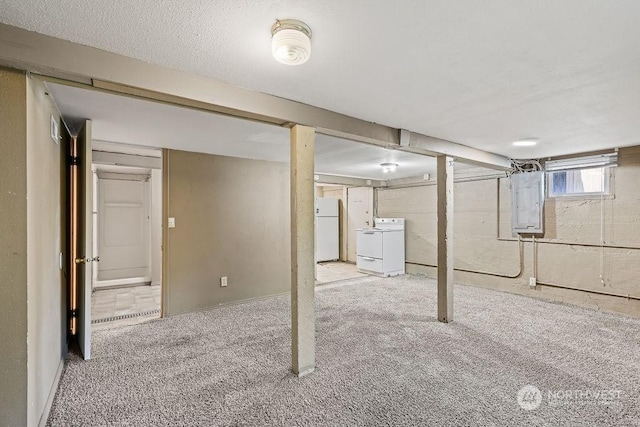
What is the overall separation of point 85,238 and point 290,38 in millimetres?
2349

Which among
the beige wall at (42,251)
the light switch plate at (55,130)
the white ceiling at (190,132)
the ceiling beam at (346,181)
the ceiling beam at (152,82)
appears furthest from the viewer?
the ceiling beam at (346,181)

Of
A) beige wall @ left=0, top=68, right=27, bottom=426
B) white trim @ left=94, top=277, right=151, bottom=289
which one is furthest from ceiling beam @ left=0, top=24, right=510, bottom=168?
white trim @ left=94, top=277, right=151, bottom=289

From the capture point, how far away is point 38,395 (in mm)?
1659

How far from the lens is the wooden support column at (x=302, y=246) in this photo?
2.29 meters

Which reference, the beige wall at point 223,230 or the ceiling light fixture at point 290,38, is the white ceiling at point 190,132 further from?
the ceiling light fixture at point 290,38

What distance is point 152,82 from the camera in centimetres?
169

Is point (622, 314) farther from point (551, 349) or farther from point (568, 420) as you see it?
point (568, 420)

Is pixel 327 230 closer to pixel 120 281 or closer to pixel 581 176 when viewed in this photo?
pixel 120 281

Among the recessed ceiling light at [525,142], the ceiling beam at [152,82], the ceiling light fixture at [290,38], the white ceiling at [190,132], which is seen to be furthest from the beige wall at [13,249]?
the recessed ceiling light at [525,142]

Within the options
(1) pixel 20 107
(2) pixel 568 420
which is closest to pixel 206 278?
(1) pixel 20 107

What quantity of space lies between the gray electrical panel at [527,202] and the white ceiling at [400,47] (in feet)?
6.88

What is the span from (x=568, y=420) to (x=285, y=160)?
13.1ft

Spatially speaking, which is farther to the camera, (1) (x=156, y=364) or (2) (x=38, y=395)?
(1) (x=156, y=364)

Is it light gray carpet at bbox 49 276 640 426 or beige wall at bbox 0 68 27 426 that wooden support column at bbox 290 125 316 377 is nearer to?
light gray carpet at bbox 49 276 640 426
